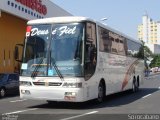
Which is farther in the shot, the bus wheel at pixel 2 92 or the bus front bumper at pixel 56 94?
the bus wheel at pixel 2 92

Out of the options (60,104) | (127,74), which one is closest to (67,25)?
(60,104)

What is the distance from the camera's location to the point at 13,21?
115 feet

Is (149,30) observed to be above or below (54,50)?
above

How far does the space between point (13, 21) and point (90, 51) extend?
2057 centimetres

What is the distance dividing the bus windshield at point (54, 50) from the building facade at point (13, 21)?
13.6 m

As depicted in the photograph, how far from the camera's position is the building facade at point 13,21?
30.9 m

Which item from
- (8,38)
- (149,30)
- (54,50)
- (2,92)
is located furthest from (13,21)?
(149,30)

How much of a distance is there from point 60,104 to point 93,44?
10.2ft

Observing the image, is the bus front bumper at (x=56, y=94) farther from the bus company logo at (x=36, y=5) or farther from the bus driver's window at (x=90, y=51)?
the bus company logo at (x=36, y=5)

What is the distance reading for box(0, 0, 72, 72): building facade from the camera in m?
30.9

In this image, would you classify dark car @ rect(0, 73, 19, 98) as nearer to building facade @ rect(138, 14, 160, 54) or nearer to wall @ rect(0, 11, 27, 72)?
wall @ rect(0, 11, 27, 72)

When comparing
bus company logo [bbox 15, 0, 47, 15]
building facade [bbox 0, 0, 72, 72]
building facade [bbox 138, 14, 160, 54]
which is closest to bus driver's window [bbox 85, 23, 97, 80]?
building facade [bbox 0, 0, 72, 72]

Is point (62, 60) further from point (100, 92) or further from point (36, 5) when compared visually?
point (36, 5)

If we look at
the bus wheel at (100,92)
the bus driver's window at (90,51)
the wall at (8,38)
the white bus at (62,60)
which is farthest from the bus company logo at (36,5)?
the bus driver's window at (90,51)
